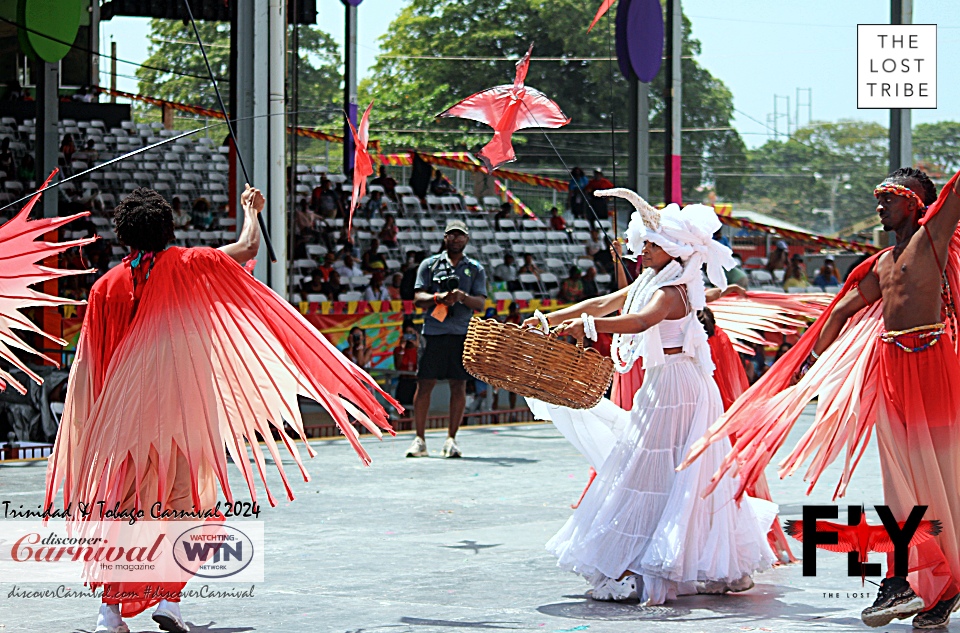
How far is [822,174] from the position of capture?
65125 millimetres

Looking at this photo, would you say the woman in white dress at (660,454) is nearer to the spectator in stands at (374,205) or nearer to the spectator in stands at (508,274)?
the spectator in stands at (508,274)

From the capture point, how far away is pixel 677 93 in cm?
1436

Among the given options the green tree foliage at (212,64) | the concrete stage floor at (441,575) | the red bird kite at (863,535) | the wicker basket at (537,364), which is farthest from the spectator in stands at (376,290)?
the green tree foliage at (212,64)

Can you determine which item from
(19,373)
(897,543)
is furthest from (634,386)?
(19,373)

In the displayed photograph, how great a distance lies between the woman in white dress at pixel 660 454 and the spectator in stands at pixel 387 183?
18733mm

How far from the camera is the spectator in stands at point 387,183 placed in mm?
24672

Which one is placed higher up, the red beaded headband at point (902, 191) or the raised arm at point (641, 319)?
the red beaded headband at point (902, 191)

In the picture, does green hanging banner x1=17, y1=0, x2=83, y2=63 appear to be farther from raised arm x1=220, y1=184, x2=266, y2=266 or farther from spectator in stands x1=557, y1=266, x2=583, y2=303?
raised arm x1=220, y1=184, x2=266, y2=266

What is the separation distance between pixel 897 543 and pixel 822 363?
819 mm

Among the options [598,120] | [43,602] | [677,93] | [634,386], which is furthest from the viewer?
[598,120]

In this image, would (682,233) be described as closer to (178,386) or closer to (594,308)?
(594,308)

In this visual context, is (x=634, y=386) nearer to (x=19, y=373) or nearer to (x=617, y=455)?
(x=617, y=455)

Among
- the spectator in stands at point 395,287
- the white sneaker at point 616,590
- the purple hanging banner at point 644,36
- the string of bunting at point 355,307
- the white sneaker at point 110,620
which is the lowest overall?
the white sneaker at point 616,590

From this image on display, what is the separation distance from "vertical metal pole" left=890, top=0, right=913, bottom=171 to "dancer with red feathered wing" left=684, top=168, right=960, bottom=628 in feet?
27.5
